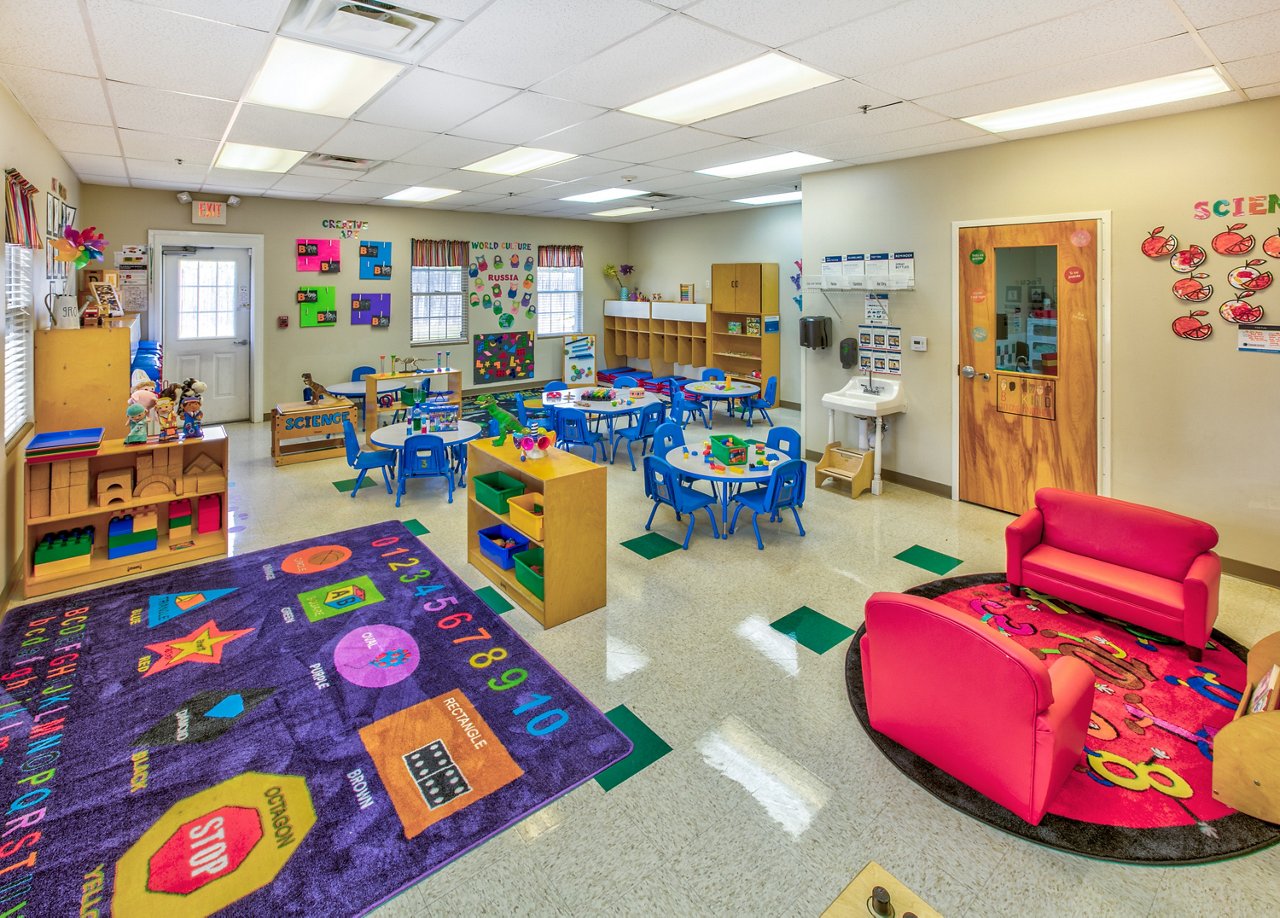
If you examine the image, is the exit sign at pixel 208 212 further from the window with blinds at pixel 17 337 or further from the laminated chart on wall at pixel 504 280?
the window with blinds at pixel 17 337

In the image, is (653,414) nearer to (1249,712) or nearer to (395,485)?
(395,485)

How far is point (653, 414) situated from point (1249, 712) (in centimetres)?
567

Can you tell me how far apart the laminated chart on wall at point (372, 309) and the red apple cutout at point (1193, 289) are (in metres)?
9.27

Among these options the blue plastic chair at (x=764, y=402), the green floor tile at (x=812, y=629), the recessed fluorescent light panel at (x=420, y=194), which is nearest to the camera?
the green floor tile at (x=812, y=629)

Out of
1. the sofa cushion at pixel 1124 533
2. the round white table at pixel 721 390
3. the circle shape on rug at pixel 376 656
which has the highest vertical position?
the round white table at pixel 721 390

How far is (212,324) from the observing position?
8570 millimetres

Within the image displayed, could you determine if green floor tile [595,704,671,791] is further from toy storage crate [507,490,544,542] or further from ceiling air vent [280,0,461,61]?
ceiling air vent [280,0,461,61]

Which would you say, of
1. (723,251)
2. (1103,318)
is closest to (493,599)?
(1103,318)

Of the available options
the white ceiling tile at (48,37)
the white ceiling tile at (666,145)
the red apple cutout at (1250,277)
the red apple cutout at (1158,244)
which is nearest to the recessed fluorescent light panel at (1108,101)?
the red apple cutout at (1158,244)

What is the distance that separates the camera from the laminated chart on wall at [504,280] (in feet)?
34.7

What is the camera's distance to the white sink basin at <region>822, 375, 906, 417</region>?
19.9ft

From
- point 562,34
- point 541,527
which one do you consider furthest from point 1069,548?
point 562,34

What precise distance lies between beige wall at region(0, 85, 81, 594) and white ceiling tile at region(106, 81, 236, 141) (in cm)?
54

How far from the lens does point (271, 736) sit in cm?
277
